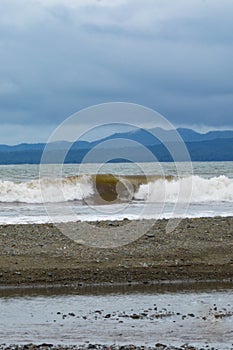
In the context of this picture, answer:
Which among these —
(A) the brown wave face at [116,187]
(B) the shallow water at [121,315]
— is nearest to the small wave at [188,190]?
(A) the brown wave face at [116,187]

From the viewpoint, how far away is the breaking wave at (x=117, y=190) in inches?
1736

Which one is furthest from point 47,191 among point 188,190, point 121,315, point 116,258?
point 121,315

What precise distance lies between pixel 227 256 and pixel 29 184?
1203 inches

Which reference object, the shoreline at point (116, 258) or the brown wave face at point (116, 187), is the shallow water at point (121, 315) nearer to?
the shoreline at point (116, 258)

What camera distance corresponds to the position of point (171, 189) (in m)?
47.3

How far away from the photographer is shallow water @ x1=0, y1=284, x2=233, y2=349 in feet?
40.4

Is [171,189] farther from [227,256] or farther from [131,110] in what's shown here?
[227,256]

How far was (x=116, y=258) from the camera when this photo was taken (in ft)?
62.6

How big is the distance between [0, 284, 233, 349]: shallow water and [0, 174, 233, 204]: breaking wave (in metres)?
25.0

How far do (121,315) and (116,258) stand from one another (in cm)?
516

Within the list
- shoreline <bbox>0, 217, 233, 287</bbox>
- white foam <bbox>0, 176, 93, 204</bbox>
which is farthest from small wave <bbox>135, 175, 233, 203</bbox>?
shoreline <bbox>0, 217, 233, 287</bbox>

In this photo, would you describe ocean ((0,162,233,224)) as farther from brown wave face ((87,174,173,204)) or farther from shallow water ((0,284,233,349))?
shallow water ((0,284,233,349))

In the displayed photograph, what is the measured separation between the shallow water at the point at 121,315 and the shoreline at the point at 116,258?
2.47ft

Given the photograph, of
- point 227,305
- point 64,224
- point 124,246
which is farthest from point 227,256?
point 64,224
